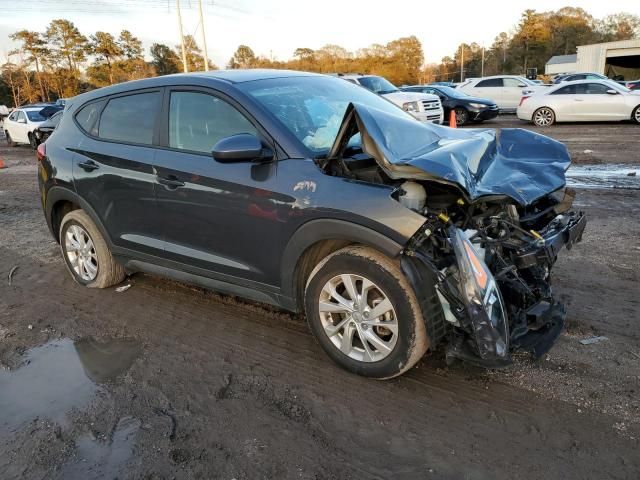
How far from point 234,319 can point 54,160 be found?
7.77 ft

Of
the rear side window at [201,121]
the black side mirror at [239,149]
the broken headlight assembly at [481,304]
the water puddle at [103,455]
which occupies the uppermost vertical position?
the rear side window at [201,121]

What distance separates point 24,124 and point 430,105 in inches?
597

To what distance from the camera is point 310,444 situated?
105 inches

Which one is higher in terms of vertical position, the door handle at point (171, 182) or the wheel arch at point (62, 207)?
the door handle at point (171, 182)

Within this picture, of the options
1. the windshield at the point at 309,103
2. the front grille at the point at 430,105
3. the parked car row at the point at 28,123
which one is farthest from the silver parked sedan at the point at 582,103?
the parked car row at the point at 28,123

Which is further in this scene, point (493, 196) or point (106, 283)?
point (106, 283)

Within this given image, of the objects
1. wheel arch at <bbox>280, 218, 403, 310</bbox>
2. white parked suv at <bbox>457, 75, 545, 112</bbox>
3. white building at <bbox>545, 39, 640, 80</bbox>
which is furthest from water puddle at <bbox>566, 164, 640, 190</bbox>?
white building at <bbox>545, 39, 640, 80</bbox>

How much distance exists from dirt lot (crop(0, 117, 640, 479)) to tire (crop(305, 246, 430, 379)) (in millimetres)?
168

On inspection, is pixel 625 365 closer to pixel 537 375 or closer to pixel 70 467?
pixel 537 375

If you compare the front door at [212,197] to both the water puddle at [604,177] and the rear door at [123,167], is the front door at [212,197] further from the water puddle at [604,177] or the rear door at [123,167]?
Result: the water puddle at [604,177]

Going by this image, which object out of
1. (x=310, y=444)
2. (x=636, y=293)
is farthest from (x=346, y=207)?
(x=636, y=293)

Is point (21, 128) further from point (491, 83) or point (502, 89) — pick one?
point (502, 89)

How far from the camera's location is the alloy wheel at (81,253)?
4883 millimetres

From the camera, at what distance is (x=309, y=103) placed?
3.80 m
